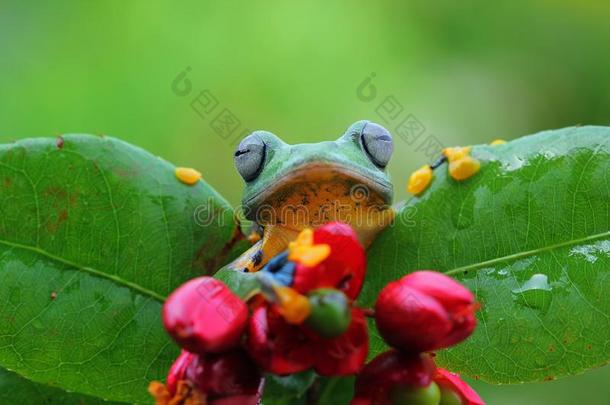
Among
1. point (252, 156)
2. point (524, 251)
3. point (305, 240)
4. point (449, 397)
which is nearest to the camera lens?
point (305, 240)

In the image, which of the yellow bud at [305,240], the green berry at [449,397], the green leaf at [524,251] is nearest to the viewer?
the yellow bud at [305,240]

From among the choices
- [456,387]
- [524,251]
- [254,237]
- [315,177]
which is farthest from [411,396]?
[254,237]

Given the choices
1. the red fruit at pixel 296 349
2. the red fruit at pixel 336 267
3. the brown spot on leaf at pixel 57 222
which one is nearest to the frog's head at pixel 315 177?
the brown spot on leaf at pixel 57 222

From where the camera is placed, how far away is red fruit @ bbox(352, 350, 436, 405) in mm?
1659

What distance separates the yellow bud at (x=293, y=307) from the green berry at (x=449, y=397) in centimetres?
42

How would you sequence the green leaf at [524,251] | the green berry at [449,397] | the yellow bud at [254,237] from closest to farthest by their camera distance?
the green berry at [449,397]
the green leaf at [524,251]
the yellow bud at [254,237]

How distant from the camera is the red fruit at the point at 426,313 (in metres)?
1.59

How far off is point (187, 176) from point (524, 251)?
0.91 meters

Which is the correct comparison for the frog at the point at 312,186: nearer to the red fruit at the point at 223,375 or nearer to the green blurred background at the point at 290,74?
the red fruit at the point at 223,375

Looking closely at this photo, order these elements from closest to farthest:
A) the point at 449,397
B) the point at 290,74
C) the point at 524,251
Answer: the point at 449,397 < the point at 524,251 < the point at 290,74

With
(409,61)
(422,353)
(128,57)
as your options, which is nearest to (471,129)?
(409,61)

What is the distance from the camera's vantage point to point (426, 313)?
1593 millimetres

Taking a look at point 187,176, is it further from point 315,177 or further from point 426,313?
point 426,313

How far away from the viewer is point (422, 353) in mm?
1723
